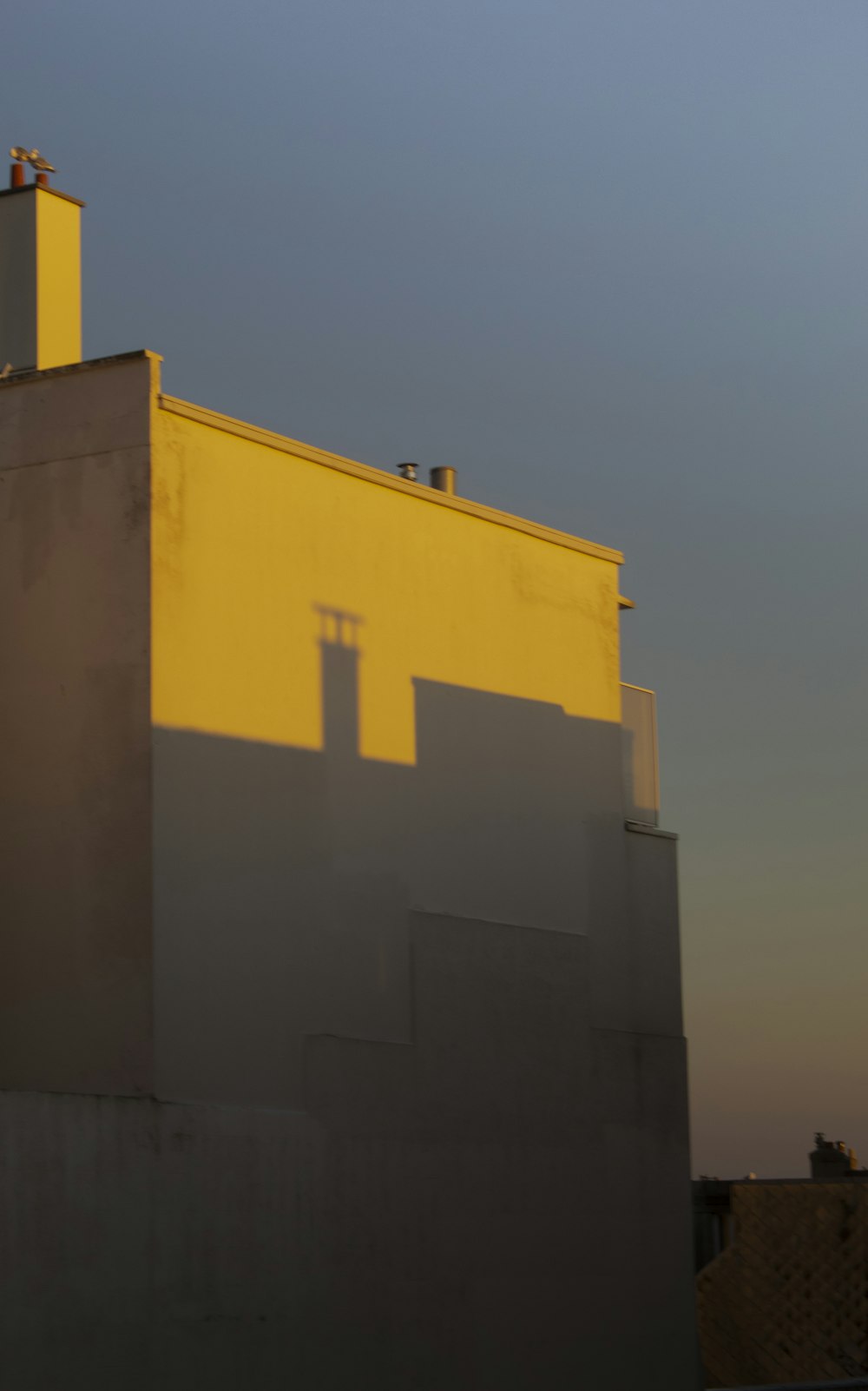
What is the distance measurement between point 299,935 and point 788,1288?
11.2 metres

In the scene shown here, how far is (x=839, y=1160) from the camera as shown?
32031mm

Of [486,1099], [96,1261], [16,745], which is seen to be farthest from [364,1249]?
[16,745]

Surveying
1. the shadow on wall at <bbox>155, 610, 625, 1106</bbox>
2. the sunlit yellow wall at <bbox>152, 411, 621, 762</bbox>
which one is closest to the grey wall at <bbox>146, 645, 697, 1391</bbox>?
the shadow on wall at <bbox>155, 610, 625, 1106</bbox>

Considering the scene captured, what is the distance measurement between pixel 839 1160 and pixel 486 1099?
56.5 feet

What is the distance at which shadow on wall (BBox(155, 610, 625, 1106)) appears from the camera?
14.2m

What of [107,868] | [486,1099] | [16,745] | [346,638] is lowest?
[486,1099]

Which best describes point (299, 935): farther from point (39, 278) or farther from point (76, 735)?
point (39, 278)

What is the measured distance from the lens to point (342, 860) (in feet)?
51.0

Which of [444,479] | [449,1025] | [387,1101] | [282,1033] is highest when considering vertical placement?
[444,479]

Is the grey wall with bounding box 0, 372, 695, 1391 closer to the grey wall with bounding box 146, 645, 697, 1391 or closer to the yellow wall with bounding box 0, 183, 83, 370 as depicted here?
the grey wall with bounding box 146, 645, 697, 1391

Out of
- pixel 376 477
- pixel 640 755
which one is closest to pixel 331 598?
pixel 376 477

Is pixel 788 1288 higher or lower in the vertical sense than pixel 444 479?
lower

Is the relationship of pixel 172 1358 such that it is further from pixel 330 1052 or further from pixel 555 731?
pixel 555 731

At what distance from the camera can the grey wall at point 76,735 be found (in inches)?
550
